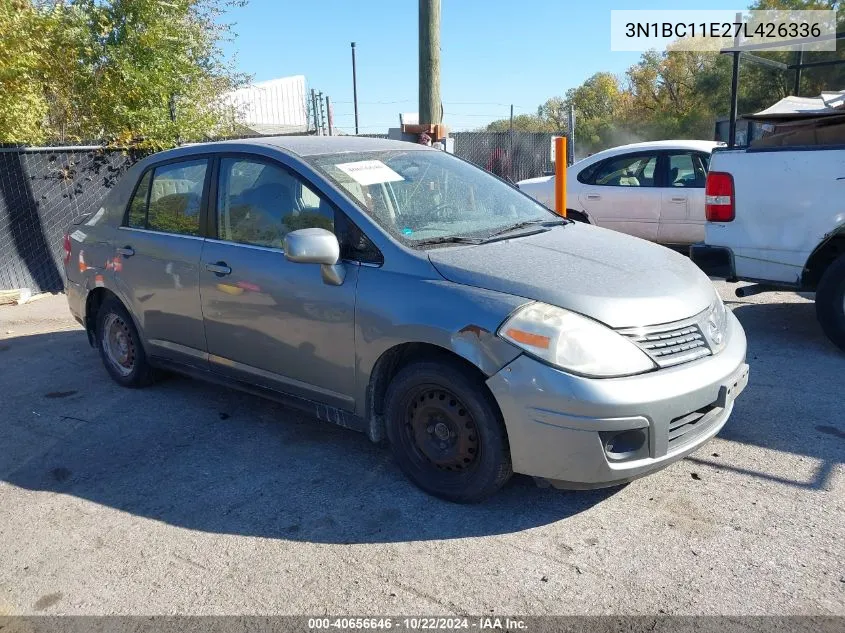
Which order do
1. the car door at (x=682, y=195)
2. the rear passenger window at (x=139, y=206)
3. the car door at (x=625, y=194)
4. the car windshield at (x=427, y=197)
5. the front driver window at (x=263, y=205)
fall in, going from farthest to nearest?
the car door at (x=625, y=194) < the car door at (x=682, y=195) < the rear passenger window at (x=139, y=206) < the front driver window at (x=263, y=205) < the car windshield at (x=427, y=197)

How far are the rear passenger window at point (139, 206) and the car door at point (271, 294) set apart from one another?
2.87ft

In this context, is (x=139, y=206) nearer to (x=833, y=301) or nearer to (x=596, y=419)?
(x=596, y=419)

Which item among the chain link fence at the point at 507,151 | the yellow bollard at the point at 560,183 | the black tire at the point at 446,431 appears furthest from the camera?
the chain link fence at the point at 507,151

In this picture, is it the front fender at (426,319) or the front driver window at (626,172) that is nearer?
the front fender at (426,319)

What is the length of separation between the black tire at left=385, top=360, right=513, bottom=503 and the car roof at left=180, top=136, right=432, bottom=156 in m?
1.48

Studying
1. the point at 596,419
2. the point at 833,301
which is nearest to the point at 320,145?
the point at 596,419

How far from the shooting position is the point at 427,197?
13.1 feet

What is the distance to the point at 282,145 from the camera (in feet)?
13.6

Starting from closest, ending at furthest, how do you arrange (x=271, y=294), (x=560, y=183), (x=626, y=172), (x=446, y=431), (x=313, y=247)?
(x=446, y=431), (x=313, y=247), (x=271, y=294), (x=560, y=183), (x=626, y=172)

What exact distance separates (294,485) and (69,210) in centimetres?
728

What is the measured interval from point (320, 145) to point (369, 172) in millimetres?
485

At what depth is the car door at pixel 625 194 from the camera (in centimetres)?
883

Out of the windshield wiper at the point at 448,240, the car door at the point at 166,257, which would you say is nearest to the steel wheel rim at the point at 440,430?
the windshield wiper at the point at 448,240

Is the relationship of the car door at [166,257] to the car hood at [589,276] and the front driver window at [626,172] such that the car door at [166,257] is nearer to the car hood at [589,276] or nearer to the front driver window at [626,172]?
the car hood at [589,276]
